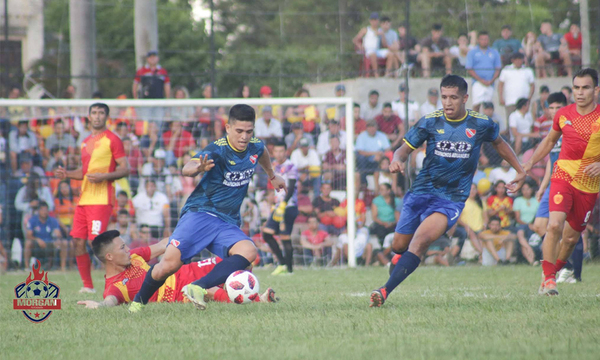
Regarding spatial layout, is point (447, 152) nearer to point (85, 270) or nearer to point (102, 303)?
point (102, 303)

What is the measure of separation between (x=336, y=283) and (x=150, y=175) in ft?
18.0

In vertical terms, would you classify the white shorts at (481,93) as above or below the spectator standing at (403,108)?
above

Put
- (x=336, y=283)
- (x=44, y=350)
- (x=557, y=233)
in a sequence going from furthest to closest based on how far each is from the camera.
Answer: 1. (x=336, y=283)
2. (x=557, y=233)
3. (x=44, y=350)

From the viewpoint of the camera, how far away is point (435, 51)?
16.5m

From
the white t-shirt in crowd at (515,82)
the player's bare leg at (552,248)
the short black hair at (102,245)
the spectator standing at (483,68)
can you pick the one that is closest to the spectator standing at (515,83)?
the white t-shirt in crowd at (515,82)

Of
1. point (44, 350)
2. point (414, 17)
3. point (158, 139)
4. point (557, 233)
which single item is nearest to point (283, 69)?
point (414, 17)

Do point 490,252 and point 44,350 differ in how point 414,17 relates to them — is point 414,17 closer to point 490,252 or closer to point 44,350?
point 490,252

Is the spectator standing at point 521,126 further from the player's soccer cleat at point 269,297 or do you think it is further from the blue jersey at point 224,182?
the blue jersey at point 224,182

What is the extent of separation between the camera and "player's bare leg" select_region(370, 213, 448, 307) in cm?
641

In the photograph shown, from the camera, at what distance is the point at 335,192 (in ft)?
45.6

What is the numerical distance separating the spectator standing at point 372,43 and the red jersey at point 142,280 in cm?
906

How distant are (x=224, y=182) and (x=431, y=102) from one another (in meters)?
9.26

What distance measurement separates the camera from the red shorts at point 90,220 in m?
9.69

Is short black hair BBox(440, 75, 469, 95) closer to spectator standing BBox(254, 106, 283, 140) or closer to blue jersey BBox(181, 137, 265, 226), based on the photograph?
blue jersey BBox(181, 137, 265, 226)
